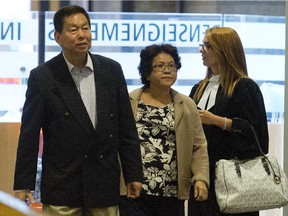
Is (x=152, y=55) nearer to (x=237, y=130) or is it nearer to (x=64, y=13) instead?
(x=237, y=130)

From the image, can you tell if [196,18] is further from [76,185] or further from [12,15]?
[76,185]

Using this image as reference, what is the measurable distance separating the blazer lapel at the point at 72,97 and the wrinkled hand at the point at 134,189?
0.37 metres

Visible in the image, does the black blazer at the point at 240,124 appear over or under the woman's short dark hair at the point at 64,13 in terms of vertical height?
under

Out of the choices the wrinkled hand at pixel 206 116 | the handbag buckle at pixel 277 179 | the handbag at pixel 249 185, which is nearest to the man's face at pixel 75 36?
the wrinkled hand at pixel 206 116

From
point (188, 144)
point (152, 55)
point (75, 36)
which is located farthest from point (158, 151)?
point (75, 36)

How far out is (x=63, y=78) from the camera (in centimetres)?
316

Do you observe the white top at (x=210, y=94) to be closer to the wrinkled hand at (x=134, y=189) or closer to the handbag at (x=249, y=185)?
the handbag at (x=249, y=185)

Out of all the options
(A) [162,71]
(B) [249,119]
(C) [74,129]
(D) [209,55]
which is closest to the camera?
(C) [74,129]

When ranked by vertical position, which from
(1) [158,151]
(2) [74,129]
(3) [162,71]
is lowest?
(1) [158,151]

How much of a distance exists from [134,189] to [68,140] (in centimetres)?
42

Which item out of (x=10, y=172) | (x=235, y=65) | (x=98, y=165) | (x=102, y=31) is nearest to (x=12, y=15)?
(x=102, y=31)

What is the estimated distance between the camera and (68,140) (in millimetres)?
3092

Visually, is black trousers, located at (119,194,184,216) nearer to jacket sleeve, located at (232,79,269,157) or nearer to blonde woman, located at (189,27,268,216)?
blonde woman, located at (189,27,268,216)

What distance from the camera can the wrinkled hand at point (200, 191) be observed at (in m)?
3.68
